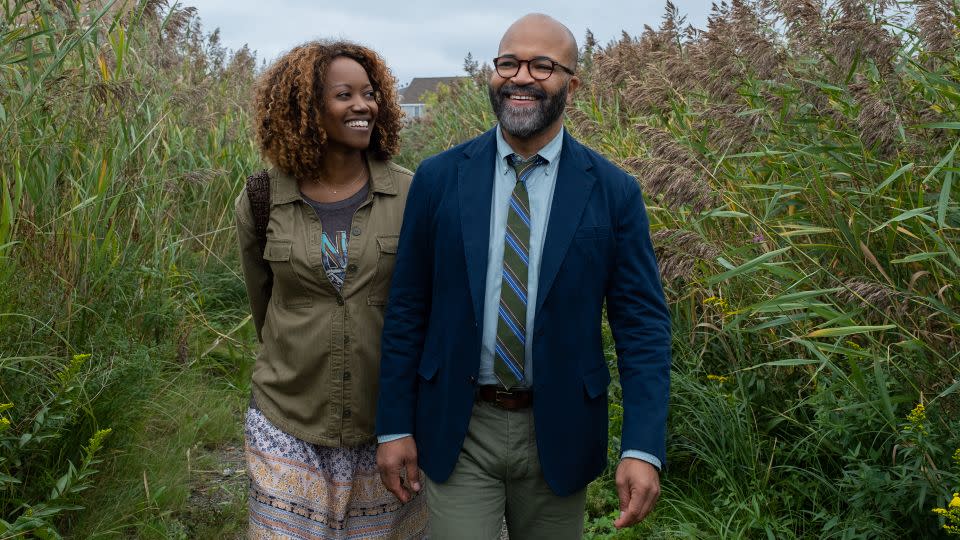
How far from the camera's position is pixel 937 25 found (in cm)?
391

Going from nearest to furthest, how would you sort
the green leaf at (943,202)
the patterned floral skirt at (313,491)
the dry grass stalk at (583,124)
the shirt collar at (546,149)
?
1. the shirt collar at (546,149)
2. the patterned floral skirt at (313,491)
3. the green leaf at (943,202)
4. the dry grass stalk at (583,124)

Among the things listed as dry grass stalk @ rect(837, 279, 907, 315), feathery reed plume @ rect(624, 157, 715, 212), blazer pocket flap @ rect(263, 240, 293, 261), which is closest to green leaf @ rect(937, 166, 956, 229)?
dry grass stalk @ rect(837, 279, 907, 315)

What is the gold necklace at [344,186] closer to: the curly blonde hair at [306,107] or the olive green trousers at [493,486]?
the curly blonde hair at [306,107]

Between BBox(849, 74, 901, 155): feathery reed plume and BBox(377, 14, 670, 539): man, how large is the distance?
1271mm

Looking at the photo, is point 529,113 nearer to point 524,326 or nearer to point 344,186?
point 524,326

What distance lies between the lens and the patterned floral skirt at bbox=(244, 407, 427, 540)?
326 centimetres

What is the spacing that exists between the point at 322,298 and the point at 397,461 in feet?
2.04

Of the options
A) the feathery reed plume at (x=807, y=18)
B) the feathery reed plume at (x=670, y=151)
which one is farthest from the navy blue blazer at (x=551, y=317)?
the feathery reed plume at (x=807, y=18)

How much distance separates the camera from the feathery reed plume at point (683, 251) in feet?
13.4

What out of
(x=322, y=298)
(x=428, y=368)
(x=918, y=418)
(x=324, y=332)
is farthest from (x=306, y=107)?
(x=918, y=418)

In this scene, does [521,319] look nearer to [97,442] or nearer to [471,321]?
[471,321]

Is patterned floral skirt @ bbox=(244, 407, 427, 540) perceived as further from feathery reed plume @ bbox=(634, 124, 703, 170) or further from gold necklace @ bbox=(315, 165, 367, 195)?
feathery reed plume @ bbox=(634, 124, 703, 170)

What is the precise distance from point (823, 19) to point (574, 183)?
7.04 feet

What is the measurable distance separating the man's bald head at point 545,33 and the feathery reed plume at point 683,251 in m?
1.34
